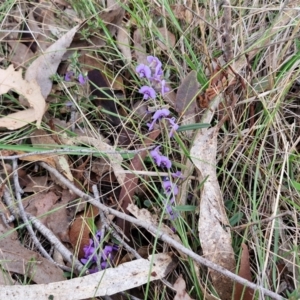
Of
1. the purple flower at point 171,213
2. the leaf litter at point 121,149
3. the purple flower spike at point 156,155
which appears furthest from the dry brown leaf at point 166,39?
the purple flower at point 171,213

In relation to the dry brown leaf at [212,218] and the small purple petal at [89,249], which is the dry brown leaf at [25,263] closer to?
the small purple petal at [89,249]

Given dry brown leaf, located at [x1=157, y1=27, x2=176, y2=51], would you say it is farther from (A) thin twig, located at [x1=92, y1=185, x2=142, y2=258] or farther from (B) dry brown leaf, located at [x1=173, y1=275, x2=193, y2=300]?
(B) dry brown leaf, located at [x1=173, y1=275, x2=193, y2=300]

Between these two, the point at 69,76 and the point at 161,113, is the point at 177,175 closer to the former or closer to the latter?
the point at 161,113

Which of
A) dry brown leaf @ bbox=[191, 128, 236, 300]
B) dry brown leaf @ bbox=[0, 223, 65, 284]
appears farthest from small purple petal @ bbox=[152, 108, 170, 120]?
A: dry brown leaf @ bbox=[0, 223, 65, 284]

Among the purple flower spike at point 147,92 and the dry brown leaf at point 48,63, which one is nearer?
the purple flower spike at point 147,92

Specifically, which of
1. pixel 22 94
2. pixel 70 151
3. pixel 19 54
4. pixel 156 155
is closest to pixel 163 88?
pixel 156 155

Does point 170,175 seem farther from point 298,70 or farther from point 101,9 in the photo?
point 101,9
